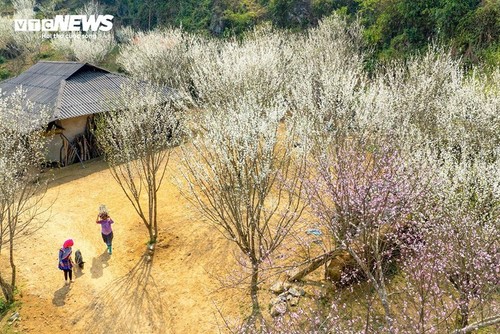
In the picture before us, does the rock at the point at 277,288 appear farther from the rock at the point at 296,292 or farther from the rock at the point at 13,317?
the rock at the point at 13,317

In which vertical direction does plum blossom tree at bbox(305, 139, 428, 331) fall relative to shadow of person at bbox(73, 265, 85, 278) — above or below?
above

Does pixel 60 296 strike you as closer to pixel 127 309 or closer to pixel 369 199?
pixel 127 309

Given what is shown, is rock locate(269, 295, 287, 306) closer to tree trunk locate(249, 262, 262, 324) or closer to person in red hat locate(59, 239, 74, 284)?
tree trunk locate(249, 262, 262, 324)

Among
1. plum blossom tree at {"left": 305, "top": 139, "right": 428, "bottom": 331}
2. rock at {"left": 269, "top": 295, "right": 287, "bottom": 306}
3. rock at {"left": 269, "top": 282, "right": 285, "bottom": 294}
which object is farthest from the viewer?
rock at {"left": 269, "top": 282, "right": 285, "bottom": 294}

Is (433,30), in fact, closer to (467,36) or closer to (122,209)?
(467,36)

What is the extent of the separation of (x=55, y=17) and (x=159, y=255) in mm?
56381

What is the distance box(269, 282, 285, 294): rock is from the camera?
10.5 m

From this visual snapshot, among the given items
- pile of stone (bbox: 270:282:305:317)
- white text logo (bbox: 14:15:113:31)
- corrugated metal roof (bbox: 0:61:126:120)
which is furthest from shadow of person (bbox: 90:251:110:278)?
white text logo (bbox: 14:15:113:31)

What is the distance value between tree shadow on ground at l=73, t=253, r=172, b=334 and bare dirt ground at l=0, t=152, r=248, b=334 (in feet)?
0.09

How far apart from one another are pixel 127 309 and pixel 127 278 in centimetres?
142

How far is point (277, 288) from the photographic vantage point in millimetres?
10539

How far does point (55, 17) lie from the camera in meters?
55.7

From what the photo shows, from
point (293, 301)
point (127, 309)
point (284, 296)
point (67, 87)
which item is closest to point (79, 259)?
point (127, 309)

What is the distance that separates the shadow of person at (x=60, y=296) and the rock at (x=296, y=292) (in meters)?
6.81
